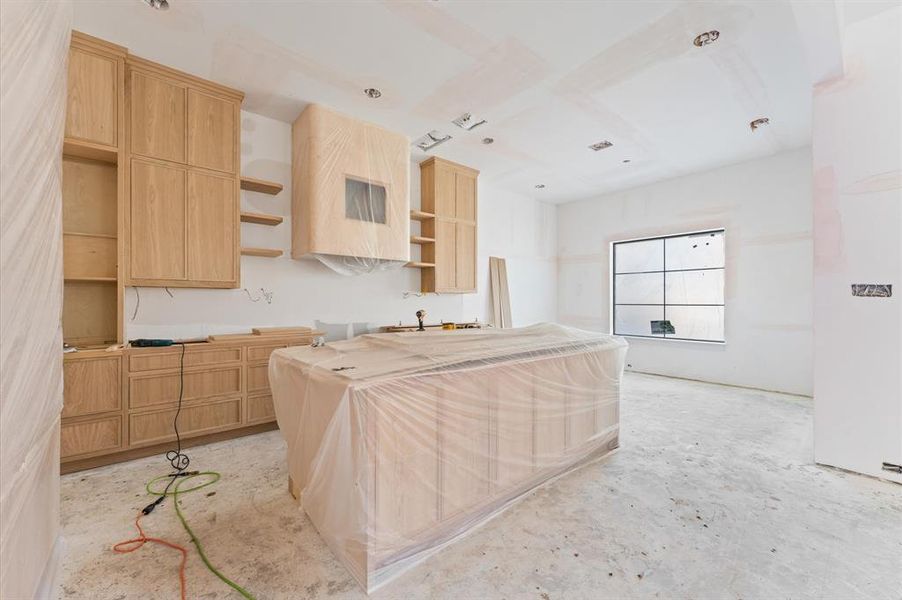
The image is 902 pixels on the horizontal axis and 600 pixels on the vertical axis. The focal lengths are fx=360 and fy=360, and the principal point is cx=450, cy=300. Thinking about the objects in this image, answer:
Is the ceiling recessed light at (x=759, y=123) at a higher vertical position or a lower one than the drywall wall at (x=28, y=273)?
higher

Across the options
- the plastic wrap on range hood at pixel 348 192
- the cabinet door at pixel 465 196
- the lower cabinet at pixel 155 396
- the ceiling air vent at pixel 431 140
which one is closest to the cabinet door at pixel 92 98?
the plastic wrap on range hood at pixel 348 192

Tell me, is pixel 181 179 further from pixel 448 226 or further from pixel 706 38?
pixel 706 38

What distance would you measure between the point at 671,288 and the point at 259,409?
7.26 metres

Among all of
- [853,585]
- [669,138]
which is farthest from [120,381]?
[669,138]

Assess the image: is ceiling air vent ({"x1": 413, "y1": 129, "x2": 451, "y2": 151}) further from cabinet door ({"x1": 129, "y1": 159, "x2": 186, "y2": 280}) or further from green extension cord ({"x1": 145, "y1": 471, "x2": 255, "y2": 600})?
green extension cord ({"x1": 145, "y1": 471, "x2": 255, "y2": 600})

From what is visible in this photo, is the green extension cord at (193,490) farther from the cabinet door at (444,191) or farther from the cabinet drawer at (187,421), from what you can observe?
the cabinet door at (444,191)

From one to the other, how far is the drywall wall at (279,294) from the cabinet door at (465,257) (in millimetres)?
351

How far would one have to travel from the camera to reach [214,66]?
2.85 meters

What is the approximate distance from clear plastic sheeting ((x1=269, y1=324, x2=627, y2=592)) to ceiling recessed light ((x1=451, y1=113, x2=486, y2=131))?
95.7 inches

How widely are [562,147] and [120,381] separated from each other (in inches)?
187

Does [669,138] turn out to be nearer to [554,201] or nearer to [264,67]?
[554,201]

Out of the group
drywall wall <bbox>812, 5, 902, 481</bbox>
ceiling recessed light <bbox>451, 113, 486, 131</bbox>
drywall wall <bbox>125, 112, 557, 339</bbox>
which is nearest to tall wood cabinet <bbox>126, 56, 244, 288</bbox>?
drywall wall <bbox>125, 112, 557, 339</bbox>

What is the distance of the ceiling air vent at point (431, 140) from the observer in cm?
401

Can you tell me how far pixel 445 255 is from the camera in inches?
188
